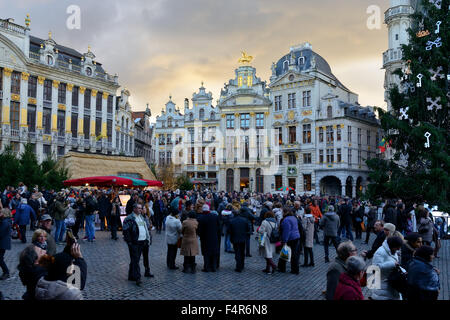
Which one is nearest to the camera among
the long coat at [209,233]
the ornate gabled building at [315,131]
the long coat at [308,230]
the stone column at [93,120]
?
the long coat at [209,233]

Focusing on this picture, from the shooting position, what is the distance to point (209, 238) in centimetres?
1066

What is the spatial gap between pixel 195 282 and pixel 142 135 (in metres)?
64.9

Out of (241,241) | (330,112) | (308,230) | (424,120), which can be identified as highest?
Answer: (330,112)

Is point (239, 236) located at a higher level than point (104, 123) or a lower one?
lower

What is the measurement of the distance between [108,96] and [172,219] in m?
45.7

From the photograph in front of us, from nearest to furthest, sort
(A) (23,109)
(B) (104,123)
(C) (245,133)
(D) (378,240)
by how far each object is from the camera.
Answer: (D) (378,240), (A) (23,109), (B) (104,123), (C) (245,133)

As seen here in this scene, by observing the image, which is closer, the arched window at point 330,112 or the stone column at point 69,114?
the stone column at point 69,114

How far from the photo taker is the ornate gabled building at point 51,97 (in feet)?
136

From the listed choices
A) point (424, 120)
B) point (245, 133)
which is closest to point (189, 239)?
point (424, 120)

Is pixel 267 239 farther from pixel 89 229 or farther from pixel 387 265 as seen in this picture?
pixel 89 229

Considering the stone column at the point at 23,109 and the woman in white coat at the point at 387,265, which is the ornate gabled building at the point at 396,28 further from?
the stone column at the point at 23,109

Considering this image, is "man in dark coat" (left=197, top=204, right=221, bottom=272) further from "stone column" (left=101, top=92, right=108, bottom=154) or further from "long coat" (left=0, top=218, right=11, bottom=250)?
"stone column" (left=101, top=92, right=108, bottom=154)

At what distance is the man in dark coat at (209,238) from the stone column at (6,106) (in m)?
37.5

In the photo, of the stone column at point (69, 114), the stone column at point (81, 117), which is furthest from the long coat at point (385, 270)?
the stone column at point (81, 117)
